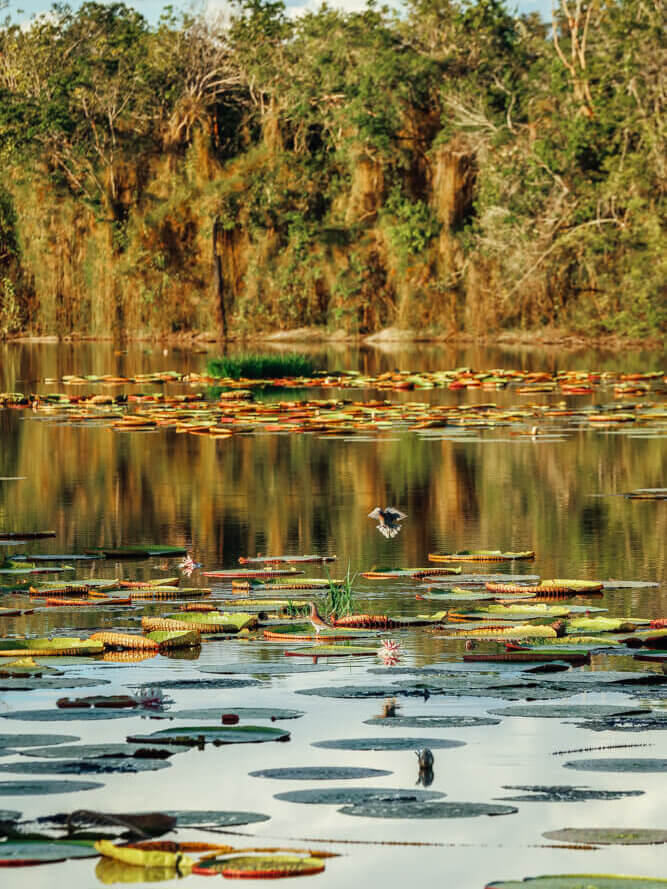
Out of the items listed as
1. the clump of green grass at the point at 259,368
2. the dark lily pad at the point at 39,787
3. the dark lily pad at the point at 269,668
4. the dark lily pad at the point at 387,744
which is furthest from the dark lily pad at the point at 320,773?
the clump of green grass at the point at 259,368

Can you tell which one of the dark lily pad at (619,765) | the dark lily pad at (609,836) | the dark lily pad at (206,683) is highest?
the dark lily pad at (206,683)

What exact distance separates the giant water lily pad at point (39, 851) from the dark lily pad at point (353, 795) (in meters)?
0.69

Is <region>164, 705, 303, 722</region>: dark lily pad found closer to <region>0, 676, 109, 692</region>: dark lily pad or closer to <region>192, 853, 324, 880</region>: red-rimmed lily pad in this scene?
<region>0, 676, 109, 692</region>: dark lily pad

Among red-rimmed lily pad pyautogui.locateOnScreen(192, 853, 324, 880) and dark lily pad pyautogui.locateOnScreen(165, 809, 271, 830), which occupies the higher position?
dark lily pad pyautogui.locateOnScreen(165, 809, 271, 830)

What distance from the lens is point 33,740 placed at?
18.0 feet

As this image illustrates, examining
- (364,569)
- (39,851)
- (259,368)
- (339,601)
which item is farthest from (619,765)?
(259,368)

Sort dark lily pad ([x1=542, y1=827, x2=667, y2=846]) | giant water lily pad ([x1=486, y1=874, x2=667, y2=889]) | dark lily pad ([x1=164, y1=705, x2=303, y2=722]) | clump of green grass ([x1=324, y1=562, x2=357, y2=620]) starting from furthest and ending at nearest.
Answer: clump of green grass ([x1=324, y1=562, x2=357, y2=620]) < dark lily pad ([x1=164, y1=705, x2=303, y2=722]) < dark lily pad ([x1=542, y1=827, x2=667, y2=846]) < giant water lily pad ([x1=486, y1=874, x2=667, y2=889])

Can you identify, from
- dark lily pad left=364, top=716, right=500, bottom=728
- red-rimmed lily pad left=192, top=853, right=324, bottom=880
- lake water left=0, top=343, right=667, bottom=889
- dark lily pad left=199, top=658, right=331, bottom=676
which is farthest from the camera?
dark lily pad left=199, top=658, right=331, bottom=676

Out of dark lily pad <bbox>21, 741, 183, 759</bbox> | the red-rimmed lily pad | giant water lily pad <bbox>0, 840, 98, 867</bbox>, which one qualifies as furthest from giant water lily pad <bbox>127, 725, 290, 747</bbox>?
the red-rimmed lily pad

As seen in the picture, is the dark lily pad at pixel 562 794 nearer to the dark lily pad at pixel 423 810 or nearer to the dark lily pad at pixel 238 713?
the dark lily pad at pixel 423 810

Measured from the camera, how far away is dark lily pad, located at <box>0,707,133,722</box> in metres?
5.83

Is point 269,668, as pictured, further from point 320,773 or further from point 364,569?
point 364,569

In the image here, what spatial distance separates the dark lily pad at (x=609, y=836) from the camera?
4.38m

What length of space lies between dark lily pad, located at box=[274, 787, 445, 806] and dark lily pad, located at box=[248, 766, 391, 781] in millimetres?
133
